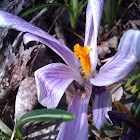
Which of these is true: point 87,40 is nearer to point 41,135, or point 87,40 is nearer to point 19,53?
point 19,53

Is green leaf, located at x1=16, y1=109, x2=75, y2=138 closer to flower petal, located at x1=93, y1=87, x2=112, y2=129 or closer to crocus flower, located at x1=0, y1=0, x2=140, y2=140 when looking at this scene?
crocus flower, located at x1=0, y1=0, x2=140, y2=140

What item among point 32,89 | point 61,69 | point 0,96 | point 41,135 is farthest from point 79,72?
point 0,96

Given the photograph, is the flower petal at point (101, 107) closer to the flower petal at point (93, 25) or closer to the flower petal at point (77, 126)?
the flower petal at point (77, 126)

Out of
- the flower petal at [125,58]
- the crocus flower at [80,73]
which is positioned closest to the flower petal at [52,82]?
the crocus flower at [80,73]

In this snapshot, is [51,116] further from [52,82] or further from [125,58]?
[125,58]

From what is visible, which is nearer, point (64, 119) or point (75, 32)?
point (64, 119)

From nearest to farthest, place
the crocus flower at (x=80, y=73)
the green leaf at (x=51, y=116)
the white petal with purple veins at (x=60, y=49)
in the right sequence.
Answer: the green leaf at (x=51, y=116), the crocus flower at (x=80, y=73), the white petal with purple veins at (x=60, y=49)
